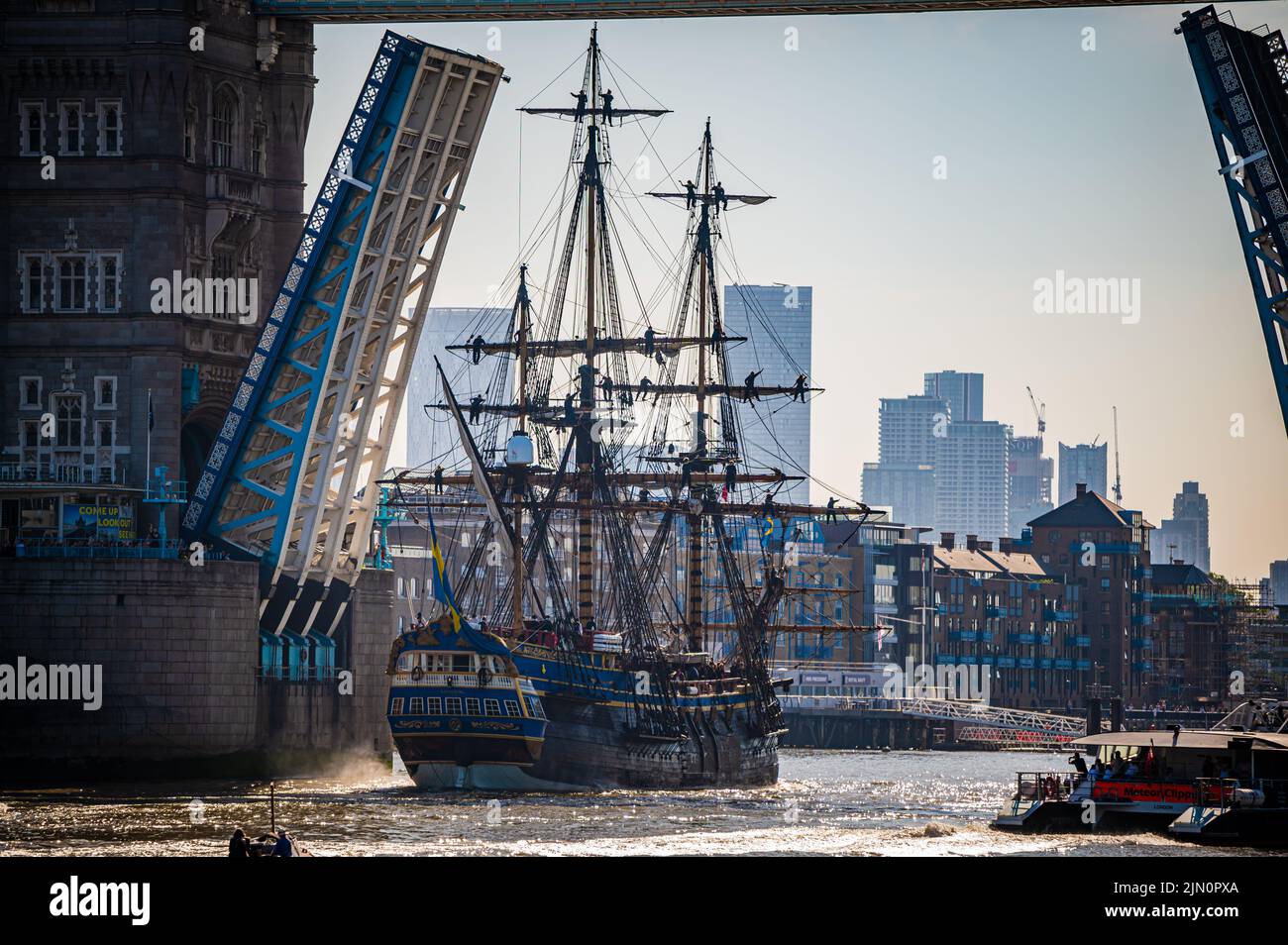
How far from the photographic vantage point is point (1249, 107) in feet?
186

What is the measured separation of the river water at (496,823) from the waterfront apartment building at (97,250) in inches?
378

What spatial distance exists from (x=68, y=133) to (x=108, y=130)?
41.2 inches

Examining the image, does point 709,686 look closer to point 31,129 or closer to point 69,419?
point 69,419

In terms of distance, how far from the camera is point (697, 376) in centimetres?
9325

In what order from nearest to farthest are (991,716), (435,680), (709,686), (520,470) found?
(435,680)
(520,470)
(709,686)
(991,716)

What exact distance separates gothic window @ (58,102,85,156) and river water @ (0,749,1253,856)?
1709cm

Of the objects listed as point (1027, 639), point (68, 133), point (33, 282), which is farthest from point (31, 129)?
point (1027, 639)

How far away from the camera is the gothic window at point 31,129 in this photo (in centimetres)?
6316

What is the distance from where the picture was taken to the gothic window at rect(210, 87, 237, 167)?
6494 cm

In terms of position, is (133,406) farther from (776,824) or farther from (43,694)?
(776,824)

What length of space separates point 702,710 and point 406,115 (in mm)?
26007

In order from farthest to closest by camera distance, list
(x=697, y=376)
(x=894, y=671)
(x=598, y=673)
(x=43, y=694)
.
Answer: (x=894, y=671), (x=697, y=376), (x=598, y=673), (x=43, y=694)

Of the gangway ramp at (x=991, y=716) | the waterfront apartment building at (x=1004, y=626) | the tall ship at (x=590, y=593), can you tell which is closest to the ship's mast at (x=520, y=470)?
the tall ship at (x=590, y=593)
